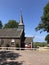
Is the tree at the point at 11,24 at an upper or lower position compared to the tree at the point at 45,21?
upper

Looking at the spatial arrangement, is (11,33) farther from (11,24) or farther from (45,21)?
(11,24)

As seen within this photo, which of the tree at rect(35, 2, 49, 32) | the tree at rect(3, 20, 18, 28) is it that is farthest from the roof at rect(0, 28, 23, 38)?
the tree at rect(3, 20, 18, 28)

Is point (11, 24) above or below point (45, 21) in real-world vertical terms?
above

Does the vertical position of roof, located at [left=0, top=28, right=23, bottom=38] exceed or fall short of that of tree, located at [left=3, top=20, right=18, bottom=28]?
it falls short

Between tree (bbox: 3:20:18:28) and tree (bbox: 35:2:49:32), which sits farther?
tree (bbox: 3:20:18:28)

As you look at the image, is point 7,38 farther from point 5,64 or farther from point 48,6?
point 5,64

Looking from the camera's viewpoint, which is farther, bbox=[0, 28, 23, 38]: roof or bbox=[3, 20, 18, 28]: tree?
bbox=[3, 20, 18, 28]: tree

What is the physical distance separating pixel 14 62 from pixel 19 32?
23.6m

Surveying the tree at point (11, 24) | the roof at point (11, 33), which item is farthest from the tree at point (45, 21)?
the tree at point (11, 24)

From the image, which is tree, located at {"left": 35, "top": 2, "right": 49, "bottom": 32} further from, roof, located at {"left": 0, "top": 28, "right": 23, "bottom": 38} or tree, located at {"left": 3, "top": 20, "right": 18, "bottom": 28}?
tree, located at {"left": 3, "top": 20, "right": 18, "bottom": 28}

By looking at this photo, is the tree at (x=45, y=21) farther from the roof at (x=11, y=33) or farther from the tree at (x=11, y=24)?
the tree at (x=11, y=24)

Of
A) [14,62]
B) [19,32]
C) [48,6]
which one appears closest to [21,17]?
[19,32]

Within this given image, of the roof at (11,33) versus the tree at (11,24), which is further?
the tree at (11,24)

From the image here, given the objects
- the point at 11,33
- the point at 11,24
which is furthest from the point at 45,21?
the point at 11,24
